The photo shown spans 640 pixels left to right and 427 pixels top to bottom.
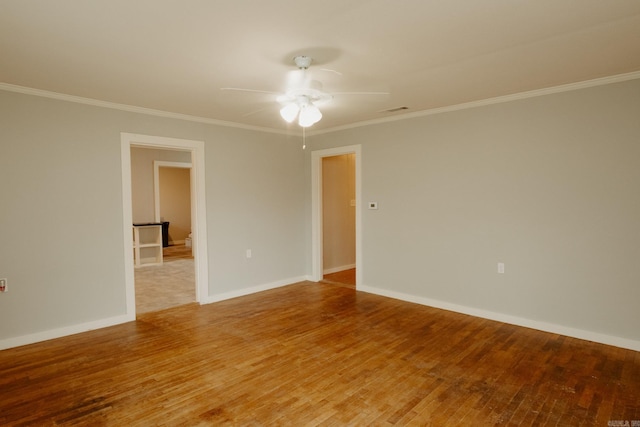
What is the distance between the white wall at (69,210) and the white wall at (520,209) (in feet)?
7.25

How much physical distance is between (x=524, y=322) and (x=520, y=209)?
1.19 metres

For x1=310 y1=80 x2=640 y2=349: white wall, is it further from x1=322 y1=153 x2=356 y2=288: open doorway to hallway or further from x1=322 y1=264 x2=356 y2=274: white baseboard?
x1=322 y1=264 x2=356 y2=274: white baseboard

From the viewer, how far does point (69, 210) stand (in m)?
3.57

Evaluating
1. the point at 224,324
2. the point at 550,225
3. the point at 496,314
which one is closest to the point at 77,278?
the point at 224,324

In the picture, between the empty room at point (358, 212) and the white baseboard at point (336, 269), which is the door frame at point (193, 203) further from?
the white baseboard at point (336, 269)

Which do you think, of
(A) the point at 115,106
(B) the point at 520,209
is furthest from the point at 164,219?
(B) the point at 520,209

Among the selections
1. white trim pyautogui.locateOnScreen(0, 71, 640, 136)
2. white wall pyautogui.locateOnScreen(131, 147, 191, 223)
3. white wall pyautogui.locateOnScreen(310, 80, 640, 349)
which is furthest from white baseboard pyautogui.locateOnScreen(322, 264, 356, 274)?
white wall pyautogui.locateOnScreen(131, 147, 191, 223)

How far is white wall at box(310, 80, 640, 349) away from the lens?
10.5 feet

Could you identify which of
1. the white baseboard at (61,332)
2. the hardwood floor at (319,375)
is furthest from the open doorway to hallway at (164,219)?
the hardwood floor at (319,375)

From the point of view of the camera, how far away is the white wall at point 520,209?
319cm

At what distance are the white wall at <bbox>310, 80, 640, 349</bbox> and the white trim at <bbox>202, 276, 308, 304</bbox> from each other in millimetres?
1431

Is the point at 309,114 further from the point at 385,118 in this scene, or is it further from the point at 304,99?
the point at 385,118

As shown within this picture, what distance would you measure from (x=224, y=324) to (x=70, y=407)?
1642 millimetres

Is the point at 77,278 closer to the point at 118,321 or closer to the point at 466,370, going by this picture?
the point at 118,321
